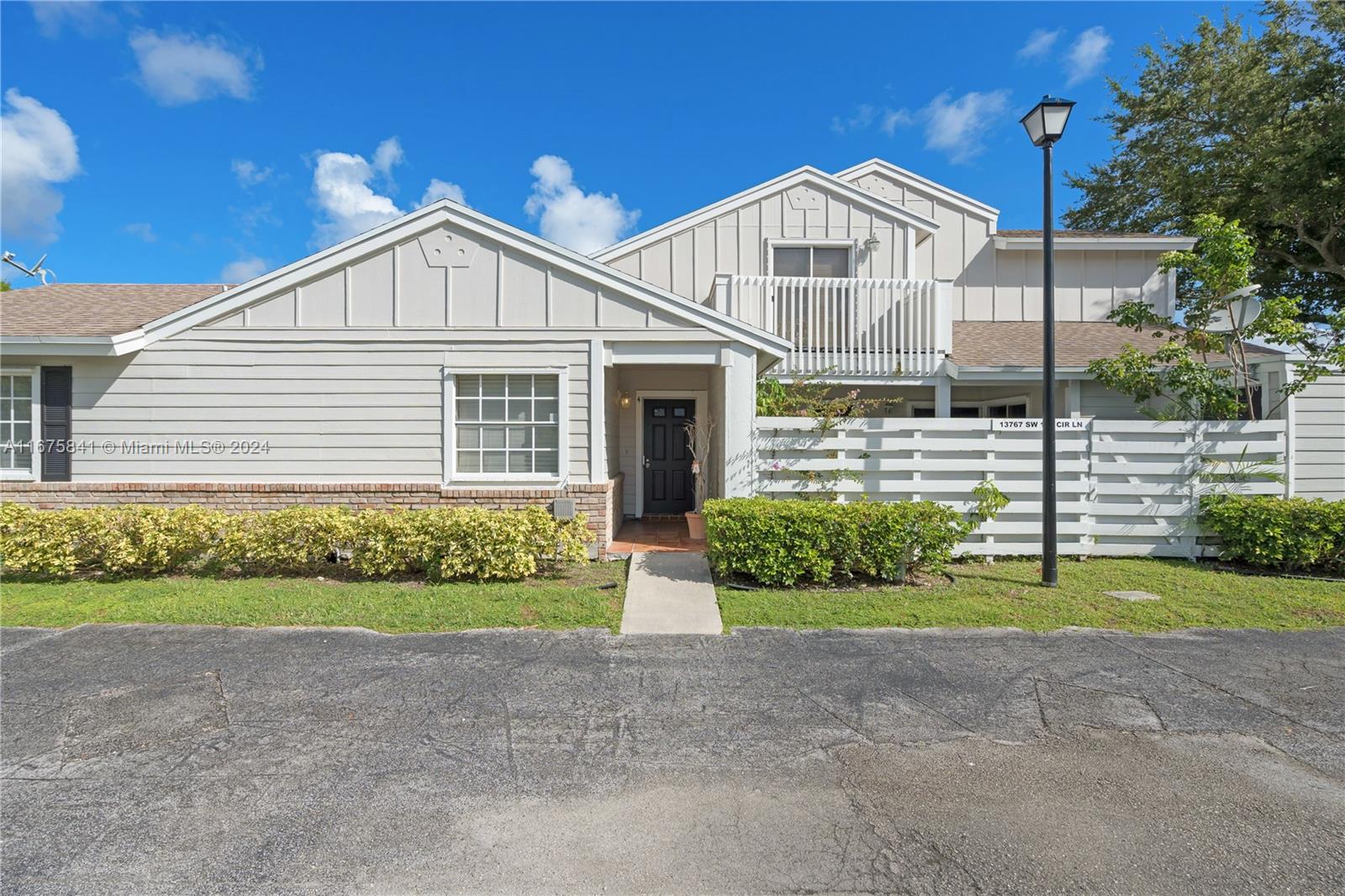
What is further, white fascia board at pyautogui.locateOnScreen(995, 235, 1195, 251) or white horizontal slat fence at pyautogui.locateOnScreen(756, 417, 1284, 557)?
white fascia board at pyautogui.locateOnScreen(995, 235, 1195, 251)

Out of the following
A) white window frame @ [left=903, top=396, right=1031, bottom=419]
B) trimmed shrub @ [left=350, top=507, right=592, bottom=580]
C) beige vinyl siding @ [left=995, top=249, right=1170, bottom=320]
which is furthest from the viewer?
beige vinyl siding @ [left=995, top=249, right=1170, bottom=320]

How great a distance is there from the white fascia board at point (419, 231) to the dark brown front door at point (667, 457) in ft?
11.9

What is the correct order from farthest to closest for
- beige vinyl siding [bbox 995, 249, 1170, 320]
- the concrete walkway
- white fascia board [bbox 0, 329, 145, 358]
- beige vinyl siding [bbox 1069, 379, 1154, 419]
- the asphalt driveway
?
beige vinyl siding [bbox 995, 249, 1170, 320] → beige vinyl siding [bbox 1069, 379, 1154, 419] → white fascia board [bbox 0, 329, 145, 358] → the concrete walkway → the asphalt driveway

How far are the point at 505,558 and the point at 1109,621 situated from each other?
5763 millimetres

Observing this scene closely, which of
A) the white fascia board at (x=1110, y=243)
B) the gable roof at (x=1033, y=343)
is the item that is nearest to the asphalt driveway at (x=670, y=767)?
the gable roof at (x=1033, y=343)

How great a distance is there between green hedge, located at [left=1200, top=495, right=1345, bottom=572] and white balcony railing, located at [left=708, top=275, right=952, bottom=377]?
4.06 meters

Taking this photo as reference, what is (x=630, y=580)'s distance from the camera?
21.7 feet

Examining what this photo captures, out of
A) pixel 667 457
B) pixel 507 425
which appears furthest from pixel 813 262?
pixel 507 425

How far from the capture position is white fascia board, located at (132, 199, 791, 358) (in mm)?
7562

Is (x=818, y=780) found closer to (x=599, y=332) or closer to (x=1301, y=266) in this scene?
(x=599, y=332)

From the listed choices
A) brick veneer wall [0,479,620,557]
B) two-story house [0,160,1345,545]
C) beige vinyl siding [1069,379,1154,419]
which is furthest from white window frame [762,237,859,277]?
brick veneer wall [0,479,620,557]

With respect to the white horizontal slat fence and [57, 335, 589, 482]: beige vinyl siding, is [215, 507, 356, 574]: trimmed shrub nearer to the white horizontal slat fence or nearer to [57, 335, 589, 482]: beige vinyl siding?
[57, 335, 589, 482]: beige vinyl siding

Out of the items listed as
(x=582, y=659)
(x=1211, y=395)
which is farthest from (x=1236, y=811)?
(x=1211, y=395)

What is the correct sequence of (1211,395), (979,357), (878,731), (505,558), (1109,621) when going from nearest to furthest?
(878,731)
(1109,621)
(505,558)
(1211,395)
(979,357)
